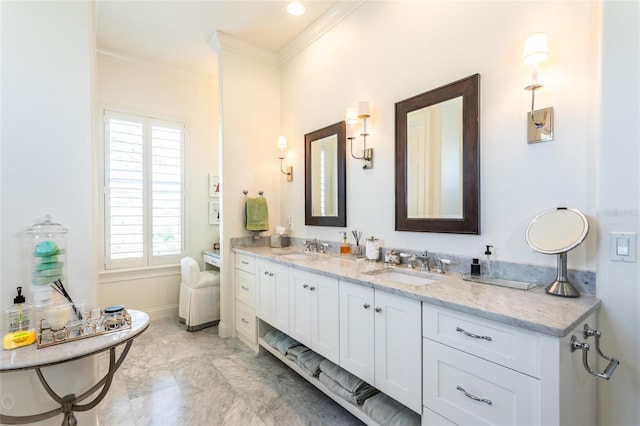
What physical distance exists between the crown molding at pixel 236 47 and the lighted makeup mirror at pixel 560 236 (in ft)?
10.8

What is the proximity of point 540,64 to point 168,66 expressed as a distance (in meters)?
4.08

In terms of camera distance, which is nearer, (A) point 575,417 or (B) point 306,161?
(A) point 575,417

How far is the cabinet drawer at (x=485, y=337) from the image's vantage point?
3.67ft

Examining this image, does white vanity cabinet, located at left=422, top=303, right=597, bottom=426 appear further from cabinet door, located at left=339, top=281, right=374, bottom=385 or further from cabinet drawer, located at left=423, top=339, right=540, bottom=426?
cabinet door, located at left=339, top=281, right=374, bottom=385

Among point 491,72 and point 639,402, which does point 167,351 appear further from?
point 491,72

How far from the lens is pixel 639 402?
4.11 ft

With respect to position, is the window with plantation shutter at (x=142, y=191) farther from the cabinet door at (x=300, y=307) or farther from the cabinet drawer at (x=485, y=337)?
the cabinet drawer at (x=485, y=337)

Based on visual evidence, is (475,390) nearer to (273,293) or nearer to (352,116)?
(273,293)

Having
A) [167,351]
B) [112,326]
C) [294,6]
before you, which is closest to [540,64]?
[294,6]

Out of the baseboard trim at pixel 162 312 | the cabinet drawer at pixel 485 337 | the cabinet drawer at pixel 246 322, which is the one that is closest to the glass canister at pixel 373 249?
the cabinet drawer at pixel 485 337

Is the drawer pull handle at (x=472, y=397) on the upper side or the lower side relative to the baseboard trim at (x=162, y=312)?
upper

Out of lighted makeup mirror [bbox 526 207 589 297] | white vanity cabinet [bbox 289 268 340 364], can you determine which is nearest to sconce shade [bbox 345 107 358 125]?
Result: white vanity cabinet [bbox 289 268 340 364]

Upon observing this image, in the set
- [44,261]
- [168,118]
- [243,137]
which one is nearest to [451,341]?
[44,261]

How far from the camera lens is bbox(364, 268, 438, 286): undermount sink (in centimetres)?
195
